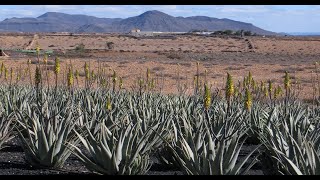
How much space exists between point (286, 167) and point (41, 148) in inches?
92.1

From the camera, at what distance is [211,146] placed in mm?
4203

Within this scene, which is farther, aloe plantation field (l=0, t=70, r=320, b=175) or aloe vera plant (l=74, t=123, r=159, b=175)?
aloe vera plant (l=74, t=123, r=159, b=175)
